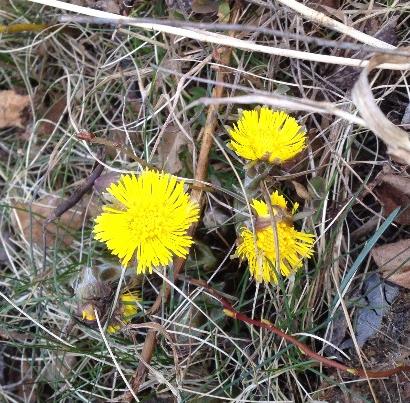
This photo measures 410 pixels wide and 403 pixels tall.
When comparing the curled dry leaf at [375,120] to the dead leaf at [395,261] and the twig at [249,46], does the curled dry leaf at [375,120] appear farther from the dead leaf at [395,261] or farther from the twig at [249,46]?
the dead leaf at [395,261]

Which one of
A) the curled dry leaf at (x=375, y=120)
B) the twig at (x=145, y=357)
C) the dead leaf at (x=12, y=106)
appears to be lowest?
the twig at (x=145, y=357)

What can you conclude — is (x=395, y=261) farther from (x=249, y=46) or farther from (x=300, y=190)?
(x=249, y=46)

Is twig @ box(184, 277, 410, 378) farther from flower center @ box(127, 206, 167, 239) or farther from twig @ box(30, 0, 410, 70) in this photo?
twig @ box(30, 0, 410, 70)

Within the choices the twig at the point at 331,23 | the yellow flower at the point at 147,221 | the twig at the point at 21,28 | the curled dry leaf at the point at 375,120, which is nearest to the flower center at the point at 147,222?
the yellow flower at the point at 147,221

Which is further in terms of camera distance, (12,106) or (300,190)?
(12,106)

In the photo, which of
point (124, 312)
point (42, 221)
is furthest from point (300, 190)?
point (42, 221)

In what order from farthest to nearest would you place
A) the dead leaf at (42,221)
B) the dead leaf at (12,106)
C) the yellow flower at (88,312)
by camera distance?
the dead leaf at (12,106)
the dead leaf at (42,221)
the yellow flower at (88,312)
